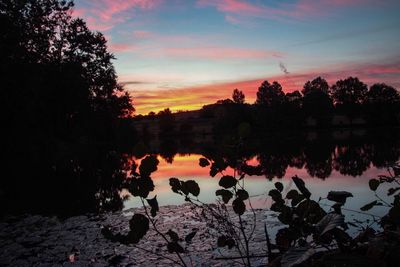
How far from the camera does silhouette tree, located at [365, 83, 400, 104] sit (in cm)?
10938

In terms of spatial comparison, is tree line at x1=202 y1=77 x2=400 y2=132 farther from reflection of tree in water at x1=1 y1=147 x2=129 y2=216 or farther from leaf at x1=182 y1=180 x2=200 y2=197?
leaf at x1=182 y1=180 x2=200 y2=197

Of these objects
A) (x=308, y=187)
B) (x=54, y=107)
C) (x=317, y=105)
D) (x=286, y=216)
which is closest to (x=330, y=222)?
(x=286, y=216)

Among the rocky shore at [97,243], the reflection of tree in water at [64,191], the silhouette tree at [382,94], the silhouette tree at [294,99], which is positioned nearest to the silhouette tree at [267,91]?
the silhouette tree at [294,99]

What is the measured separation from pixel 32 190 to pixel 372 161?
1887 cm

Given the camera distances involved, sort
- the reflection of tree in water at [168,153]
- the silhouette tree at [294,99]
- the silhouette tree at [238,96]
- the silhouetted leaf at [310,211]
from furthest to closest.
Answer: the silhouette tree at [238,96], the silhouette tree at [294,99], the reflection of tree in water at [168,153], the silhouetted leaf at [310,211]

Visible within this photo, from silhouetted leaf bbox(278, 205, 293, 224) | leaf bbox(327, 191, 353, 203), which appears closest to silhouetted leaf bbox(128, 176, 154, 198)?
silhouetted leaf bbox(278, 205, 293, 224)

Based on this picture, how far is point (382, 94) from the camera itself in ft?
369

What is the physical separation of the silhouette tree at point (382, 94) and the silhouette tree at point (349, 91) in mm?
3015

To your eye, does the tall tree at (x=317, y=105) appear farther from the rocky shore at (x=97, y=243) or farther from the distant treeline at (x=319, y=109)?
the rocky shore at (x=97, y=243)

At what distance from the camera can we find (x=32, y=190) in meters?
→ 17.0

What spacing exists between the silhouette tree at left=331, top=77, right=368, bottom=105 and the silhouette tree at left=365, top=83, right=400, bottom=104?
3015 mm

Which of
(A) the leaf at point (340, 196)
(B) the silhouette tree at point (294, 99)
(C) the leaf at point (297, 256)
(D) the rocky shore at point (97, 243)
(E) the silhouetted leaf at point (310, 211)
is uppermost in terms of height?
(B) the silhouette tree at point (294, 99)

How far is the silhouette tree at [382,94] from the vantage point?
359ft

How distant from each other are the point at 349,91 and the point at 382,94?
430 inches
